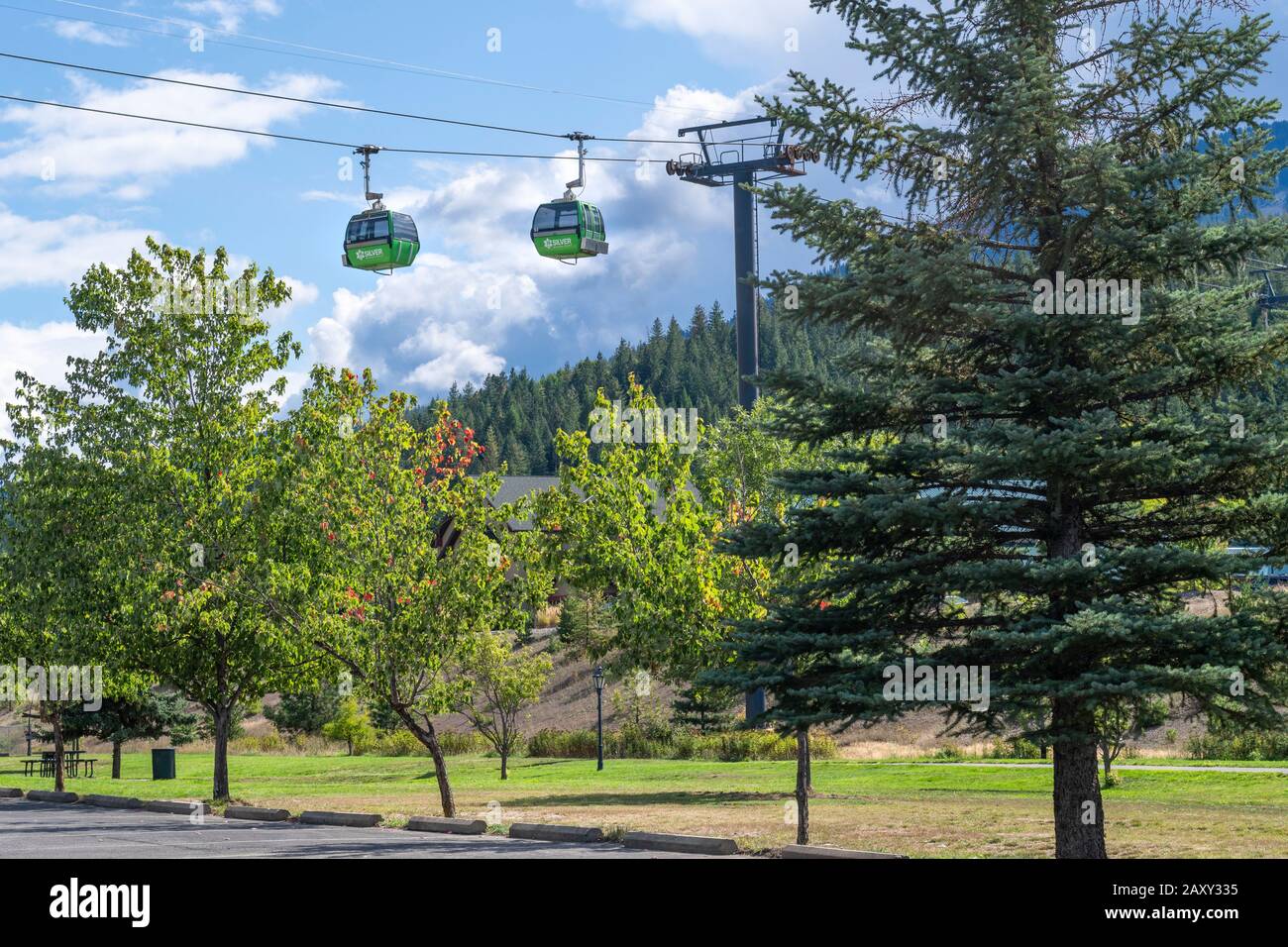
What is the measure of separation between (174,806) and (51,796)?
5.58 metres

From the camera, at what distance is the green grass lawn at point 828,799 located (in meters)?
19.2

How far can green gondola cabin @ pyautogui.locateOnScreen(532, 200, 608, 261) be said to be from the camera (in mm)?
31141

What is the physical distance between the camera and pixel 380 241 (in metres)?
30.6

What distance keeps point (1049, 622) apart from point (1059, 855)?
2.53 m

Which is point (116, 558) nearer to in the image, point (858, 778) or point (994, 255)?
point (858, 778)

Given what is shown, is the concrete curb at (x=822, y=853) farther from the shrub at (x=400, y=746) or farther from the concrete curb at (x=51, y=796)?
the shrub at (x=400, y=746)

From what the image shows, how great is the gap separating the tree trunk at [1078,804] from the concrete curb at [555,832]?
23.8ft

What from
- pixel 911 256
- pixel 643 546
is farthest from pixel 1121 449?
pixel 643 546

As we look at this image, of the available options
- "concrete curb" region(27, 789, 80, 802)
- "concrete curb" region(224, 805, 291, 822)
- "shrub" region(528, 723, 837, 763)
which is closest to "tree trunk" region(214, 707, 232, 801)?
"concrete curb" region(224, 805, 291, 822)

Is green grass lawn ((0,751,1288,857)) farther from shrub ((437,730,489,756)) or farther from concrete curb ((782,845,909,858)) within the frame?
shrub ((437,730,489,756))

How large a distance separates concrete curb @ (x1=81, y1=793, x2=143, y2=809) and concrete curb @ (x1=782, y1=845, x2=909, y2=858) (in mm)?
16398

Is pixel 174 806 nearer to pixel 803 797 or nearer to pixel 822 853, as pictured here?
pixel 803 797

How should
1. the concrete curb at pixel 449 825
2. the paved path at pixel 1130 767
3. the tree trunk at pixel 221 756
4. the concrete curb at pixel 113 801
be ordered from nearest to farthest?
the concrete curb at pixel 449 825
the concrete curb at pixel 113 801
the paved path at pixel 1130 767
the tree trunk at pixel 221 756

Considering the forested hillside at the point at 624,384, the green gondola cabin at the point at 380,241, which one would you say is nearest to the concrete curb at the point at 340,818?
the green gondola cabin at the point at 380,241
